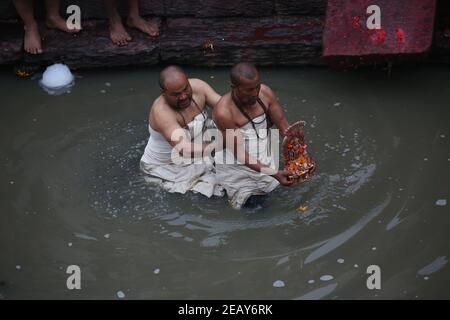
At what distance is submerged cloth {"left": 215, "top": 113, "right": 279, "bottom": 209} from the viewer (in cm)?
507

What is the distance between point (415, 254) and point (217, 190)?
5.24 feet

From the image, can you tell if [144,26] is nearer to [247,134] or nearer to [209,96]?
[209,96]

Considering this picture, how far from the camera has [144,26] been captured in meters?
7.00

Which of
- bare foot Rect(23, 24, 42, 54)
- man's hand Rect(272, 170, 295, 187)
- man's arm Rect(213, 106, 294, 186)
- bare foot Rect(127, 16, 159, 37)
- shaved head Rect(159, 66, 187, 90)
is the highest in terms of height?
bare foot Rect(127, 16, 159, 37)

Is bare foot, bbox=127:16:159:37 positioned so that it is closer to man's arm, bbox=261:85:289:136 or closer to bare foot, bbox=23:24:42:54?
bare foot, bbox=23:24:42:54

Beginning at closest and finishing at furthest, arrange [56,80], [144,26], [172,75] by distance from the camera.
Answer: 1. [172,75]
2. [56,80]
3. [144,26]

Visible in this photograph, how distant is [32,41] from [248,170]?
293cm

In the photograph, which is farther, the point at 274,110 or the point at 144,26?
the point at 144,26

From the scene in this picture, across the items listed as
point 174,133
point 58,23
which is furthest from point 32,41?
point 174,133

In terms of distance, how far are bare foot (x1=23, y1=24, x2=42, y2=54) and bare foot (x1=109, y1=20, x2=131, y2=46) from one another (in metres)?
0.72

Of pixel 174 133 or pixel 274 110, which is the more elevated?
pixel 274 110

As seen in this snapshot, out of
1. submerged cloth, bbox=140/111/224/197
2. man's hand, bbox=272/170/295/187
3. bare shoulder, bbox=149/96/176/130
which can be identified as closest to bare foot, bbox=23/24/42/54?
submerged cloth, bbox=140/111/224/197

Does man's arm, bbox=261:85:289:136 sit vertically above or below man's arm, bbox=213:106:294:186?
above

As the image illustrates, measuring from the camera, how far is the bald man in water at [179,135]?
16.7ft
